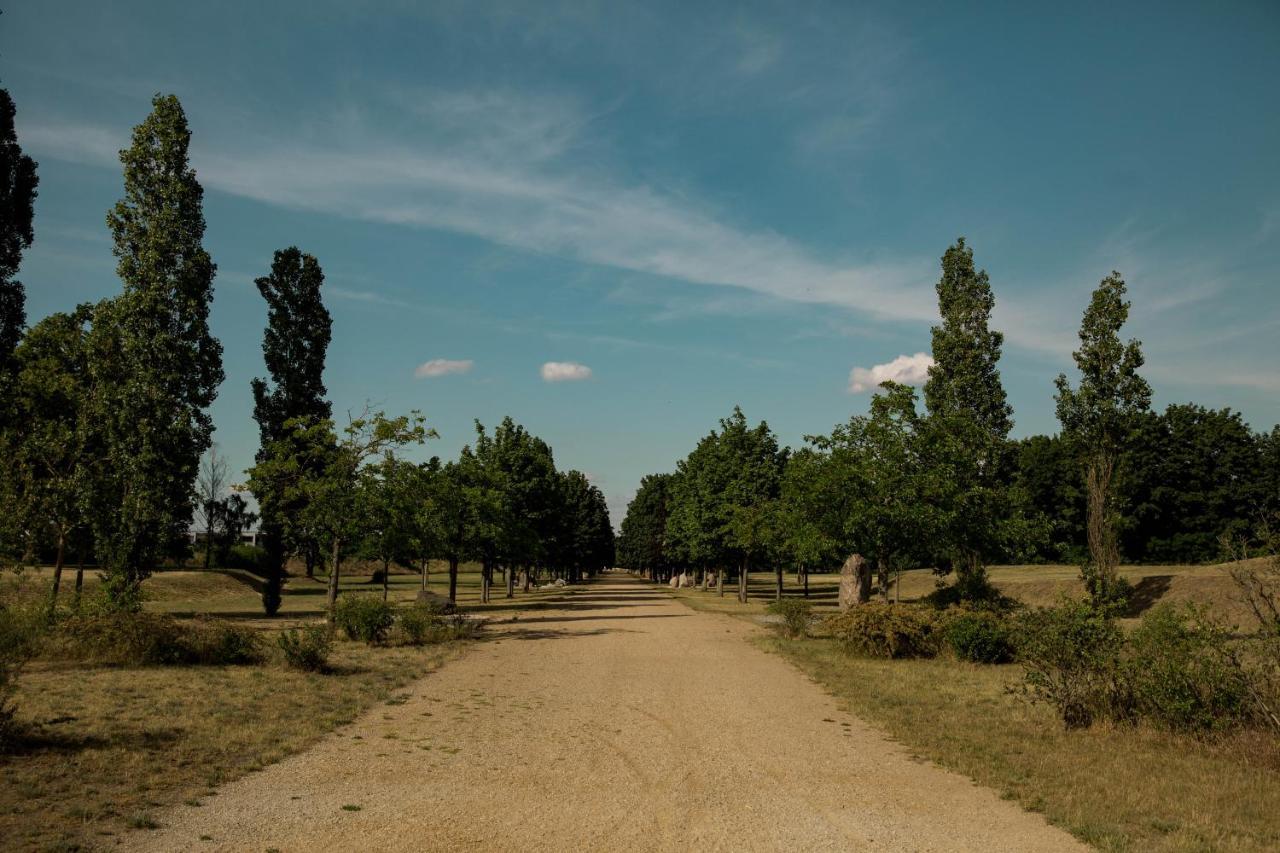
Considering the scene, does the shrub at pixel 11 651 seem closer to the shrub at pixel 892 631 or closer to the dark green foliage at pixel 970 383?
the shrub at pixel 892 631

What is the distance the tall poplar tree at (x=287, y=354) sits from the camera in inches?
1342

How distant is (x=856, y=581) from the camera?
33.0 meters

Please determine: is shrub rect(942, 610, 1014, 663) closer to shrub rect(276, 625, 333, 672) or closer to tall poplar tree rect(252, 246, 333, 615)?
shrub rect(276, 625, 333, 672)

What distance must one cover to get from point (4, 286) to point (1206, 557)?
76.2 meters

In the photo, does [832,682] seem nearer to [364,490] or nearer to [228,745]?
[228,745]

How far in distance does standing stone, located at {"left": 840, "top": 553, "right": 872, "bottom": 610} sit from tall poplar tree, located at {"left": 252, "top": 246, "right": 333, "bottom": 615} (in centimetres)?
2291

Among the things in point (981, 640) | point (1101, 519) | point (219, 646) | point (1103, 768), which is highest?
point (1101, 519)

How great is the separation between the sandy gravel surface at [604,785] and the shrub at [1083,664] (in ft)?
9.93

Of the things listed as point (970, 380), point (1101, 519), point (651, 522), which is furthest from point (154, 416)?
point (651, 522)

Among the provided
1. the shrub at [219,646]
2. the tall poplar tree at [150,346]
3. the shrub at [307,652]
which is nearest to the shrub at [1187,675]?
the shrub at [307,652]

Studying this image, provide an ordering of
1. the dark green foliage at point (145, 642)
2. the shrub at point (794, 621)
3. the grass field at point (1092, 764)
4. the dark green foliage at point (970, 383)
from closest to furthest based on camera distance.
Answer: the grass field at point (1092, 764)
the dark green foliage at point (145, 642)
the shrub at point (794, 621)
the dark green foliage at point (970, 383)

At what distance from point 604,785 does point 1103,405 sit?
30.1m

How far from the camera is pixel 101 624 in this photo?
17.9 m

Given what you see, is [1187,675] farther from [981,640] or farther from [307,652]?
[307,652]
